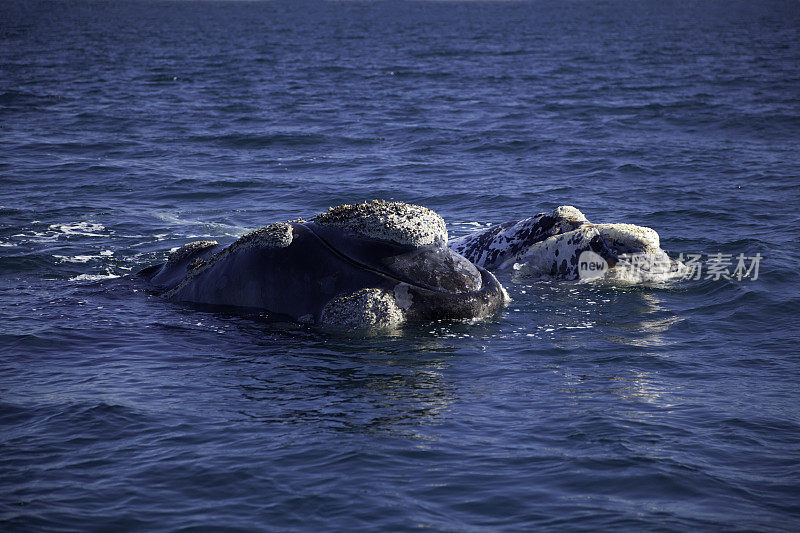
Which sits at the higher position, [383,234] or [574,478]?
[383,234]

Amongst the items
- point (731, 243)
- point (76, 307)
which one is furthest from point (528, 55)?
point (76, 307)

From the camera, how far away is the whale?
11094 millimetres

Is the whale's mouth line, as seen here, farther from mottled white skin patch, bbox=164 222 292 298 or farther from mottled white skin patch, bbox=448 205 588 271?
mottled white skin patch, bbox=448 205 588 271

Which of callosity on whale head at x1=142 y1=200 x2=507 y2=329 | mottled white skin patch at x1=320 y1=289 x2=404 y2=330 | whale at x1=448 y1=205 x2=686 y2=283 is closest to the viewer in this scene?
mottled white skin patch at x1=320 y1=289 x2=404 y2=330

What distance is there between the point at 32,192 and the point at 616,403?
517 inches

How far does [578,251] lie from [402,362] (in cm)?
376

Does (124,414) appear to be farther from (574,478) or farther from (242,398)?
(574,478)

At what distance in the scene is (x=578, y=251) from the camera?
11164 millimetres

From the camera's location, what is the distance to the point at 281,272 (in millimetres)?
9227

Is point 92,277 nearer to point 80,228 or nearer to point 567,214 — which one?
point 80,228

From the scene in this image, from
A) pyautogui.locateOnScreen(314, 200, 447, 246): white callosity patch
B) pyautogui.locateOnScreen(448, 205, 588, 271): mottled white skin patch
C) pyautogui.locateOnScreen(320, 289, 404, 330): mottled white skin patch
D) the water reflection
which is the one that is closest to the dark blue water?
the water reflection

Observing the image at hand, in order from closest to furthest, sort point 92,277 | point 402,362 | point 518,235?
point 402,362 < point 92,277 < point 518,235

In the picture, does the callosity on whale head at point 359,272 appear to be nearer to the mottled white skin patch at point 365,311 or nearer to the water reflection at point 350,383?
the mottled white skin patch at point 365,311

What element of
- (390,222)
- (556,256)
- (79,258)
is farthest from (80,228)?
(556,256)
